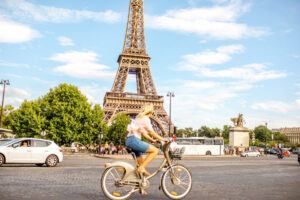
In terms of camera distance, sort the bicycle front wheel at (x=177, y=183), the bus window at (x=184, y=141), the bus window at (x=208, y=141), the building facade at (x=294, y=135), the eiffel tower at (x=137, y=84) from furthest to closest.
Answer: the building facade at (x=294, y=135), the eiffel tower at (x=137, y=84), the bus window at (x=208, y=141), the bus window at (x=184, y=141), the bicycle front wheel at (x=177, y=183)

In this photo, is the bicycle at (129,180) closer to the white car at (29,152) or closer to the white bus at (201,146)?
the white car at (29,152)

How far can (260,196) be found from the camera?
7305mm

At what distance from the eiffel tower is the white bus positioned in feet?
38.3

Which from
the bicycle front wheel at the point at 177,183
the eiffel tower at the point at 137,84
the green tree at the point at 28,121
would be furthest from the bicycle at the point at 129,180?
the eiffel tower at the point at 137,84

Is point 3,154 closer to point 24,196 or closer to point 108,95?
point 24,196

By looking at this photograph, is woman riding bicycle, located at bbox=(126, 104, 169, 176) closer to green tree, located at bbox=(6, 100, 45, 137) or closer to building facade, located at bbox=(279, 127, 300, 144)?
green tree, located at bbox=(6, 100, 45, 137)

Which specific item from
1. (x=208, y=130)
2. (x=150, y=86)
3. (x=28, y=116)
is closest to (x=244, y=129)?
(x=150, y=86)

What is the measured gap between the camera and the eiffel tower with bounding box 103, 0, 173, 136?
201ft

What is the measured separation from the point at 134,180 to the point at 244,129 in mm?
48130

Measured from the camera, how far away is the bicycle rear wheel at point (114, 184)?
6.18m

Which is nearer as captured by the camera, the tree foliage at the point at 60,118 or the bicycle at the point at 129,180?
the bicycle at the point at 129,180

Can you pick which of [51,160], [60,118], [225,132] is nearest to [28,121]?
[60,118]

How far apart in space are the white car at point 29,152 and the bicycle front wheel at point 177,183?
10849 millimetres

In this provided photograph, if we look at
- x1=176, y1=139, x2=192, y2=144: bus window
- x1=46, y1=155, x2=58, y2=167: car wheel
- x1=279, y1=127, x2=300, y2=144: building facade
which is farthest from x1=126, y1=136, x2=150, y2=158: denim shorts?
x1=279, y1=127, x2=300, y2=144: building facade
